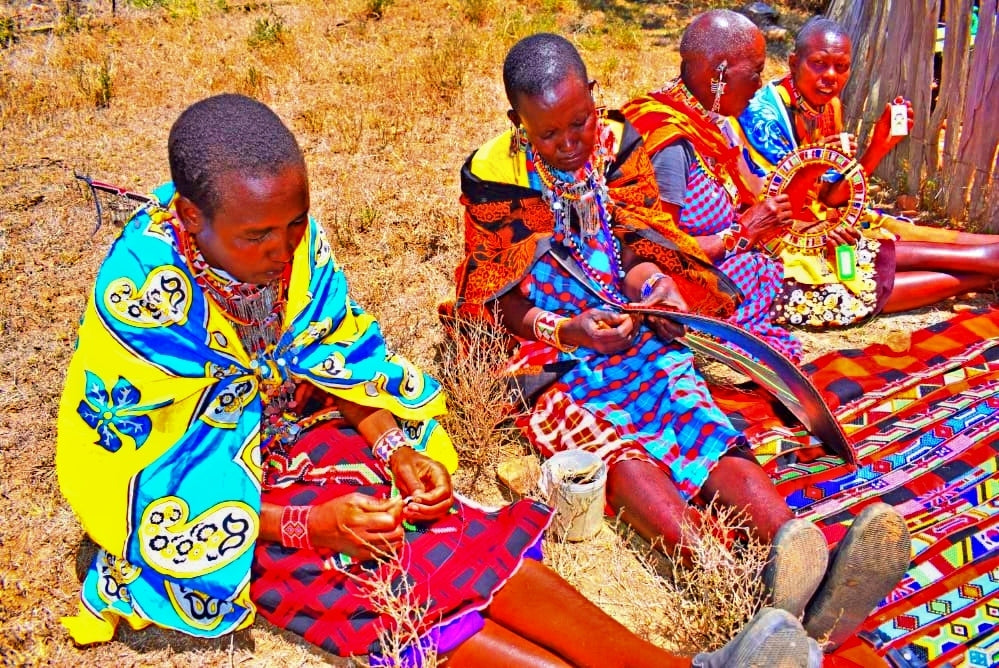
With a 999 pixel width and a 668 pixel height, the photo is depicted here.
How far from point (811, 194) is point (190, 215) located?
320 centimetres

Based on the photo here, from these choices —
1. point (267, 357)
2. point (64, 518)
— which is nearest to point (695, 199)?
point (267, 357)

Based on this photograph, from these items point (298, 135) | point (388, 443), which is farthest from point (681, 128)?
point (298, 135)

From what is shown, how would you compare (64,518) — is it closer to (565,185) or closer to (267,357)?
(267,357)

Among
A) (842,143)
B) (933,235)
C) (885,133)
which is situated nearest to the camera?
(842,143)

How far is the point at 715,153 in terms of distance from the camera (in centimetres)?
366

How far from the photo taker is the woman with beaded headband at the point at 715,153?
3504 mm

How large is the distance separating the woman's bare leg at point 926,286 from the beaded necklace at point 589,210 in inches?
64.6

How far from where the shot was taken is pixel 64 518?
2.89 metres

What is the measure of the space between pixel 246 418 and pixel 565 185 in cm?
146

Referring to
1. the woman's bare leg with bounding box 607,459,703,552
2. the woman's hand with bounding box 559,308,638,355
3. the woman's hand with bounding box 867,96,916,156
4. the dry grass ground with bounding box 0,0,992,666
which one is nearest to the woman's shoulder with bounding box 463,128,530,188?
the dry grass ground with bounding box 0,0,992,666

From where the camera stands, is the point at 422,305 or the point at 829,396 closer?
the point at 829,396

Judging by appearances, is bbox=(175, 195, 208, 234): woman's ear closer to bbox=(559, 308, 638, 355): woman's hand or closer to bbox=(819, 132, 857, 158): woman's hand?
bbox=(559, 308, 638, 355): woman's hand

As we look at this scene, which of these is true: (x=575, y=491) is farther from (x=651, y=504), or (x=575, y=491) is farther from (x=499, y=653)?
(x=499, y=653)

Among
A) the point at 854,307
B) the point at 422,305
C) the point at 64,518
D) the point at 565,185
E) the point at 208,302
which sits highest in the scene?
the point at 565,185
